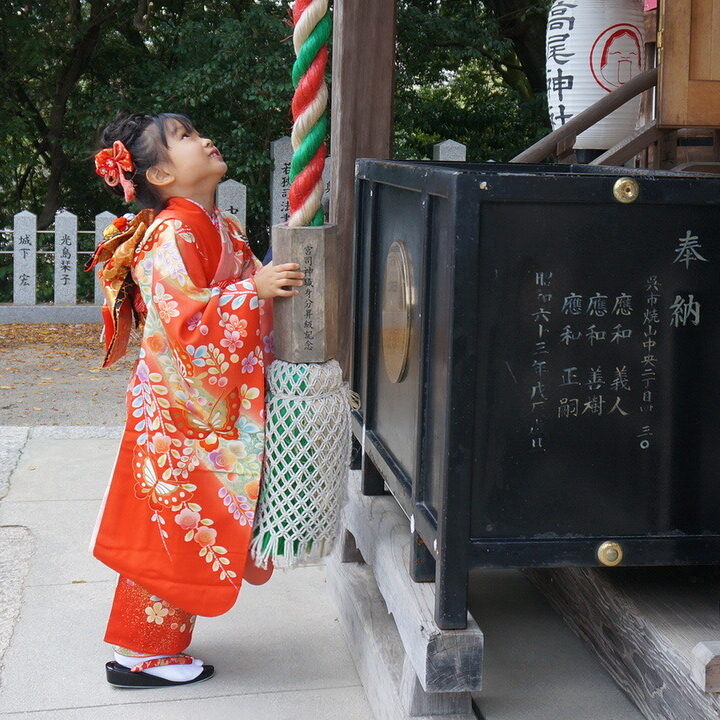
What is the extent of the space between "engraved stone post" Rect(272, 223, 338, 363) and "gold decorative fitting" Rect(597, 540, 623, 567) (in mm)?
916

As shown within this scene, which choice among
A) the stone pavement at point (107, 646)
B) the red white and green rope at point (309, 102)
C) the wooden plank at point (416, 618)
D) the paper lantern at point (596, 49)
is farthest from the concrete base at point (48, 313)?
the red white and green rope at point (309, 102)

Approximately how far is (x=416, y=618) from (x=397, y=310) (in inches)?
31.9

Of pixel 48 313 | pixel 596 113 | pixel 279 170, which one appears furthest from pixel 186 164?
pixel 48 313

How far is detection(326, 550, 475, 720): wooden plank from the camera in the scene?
7.56 feet

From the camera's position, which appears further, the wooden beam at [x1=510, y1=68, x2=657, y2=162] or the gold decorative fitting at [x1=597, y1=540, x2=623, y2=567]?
the wooden beam at [x1=510, y1=68, x2=657, y2=162]

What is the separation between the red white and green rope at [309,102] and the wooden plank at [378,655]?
1.14 m

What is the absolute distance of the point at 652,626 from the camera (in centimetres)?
224

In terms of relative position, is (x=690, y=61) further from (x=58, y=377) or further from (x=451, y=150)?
(x=58, y=377)

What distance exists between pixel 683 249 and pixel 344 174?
1925mm

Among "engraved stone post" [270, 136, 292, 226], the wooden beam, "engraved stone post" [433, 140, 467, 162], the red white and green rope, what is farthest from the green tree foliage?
the red white and green rope

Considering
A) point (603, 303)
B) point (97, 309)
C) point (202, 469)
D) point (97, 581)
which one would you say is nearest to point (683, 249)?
point (603, 303)

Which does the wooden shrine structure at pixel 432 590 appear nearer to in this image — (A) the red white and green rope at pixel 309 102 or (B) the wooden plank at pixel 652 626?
(B) the wooden plank at pixel 652 626

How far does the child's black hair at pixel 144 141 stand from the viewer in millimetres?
2879

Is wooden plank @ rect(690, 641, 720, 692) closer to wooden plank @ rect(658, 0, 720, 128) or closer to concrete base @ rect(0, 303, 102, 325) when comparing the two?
wooden plank @ rect(658, 0, 720, 128)
